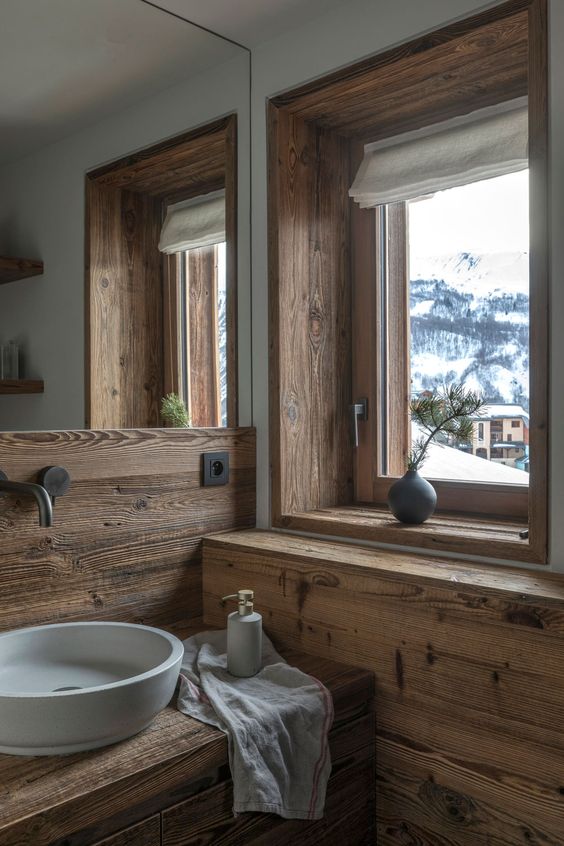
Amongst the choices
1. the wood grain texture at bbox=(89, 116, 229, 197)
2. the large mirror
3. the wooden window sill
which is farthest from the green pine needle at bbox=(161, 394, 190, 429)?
the wood grain texture at bbox=(89, 116, 229, 197)

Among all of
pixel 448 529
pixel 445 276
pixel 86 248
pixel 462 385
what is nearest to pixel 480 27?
pixel 445 276

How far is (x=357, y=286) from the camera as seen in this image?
207 centimetres

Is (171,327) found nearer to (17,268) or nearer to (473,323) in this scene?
(17,268)

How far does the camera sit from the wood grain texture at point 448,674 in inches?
48.9

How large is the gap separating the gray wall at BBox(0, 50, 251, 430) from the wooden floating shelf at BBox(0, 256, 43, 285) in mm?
13

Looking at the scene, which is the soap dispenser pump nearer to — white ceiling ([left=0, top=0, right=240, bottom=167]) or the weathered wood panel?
the weathered wood panel

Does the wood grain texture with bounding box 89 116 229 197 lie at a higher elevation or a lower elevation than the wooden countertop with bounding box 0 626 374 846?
higher

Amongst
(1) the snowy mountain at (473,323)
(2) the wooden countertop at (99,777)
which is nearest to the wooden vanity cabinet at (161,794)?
(2) the wooden countertop at (99,777)

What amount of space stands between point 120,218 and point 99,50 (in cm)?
37

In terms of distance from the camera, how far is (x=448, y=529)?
63.7 inches

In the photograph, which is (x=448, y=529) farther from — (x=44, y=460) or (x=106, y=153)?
(x=106, y=153)

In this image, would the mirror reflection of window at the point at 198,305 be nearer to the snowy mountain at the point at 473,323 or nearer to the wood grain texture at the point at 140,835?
the snowy mountain at the point at 473,323

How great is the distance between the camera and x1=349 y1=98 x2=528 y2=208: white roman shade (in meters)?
1.69

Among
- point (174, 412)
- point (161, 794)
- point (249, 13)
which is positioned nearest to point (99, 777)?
point (161, 794)
